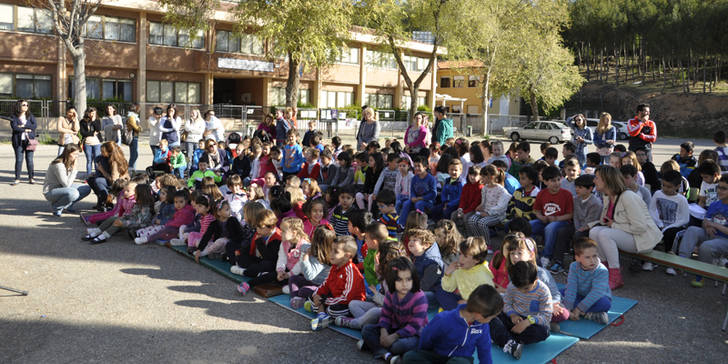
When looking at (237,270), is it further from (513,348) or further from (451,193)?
(451,193)

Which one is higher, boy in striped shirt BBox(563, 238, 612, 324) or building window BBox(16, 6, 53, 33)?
building window BBox(16, 6, 53, 33)

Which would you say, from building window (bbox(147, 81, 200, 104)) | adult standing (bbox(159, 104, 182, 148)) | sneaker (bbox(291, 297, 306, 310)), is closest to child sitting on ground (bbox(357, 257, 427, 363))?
sneaker (bbox(291, 297, 306, 310))

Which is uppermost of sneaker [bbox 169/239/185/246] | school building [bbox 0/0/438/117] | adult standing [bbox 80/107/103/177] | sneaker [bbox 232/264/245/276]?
school building [bbox 0/0/438/117]

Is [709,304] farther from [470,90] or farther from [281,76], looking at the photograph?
[470,90]

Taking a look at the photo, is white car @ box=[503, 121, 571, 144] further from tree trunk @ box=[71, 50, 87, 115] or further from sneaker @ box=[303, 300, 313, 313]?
sneaker @ box=[303, 300, 313, 313]

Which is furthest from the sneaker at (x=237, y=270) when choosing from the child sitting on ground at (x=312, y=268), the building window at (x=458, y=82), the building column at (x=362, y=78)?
the building window at (x=458, y=82)

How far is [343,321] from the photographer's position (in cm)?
536

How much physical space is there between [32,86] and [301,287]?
3192cm

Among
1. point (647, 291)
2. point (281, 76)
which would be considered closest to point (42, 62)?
point (281, 76)

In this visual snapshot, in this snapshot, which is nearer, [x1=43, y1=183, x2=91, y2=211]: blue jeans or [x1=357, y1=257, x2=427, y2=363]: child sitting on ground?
[x1=357, y1=257, x2=427, y2=363]: child sitting on ground

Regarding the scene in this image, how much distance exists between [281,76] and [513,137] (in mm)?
17071

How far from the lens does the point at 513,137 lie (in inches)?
1567

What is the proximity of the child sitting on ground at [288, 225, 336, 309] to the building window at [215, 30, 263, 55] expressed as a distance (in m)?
32.7

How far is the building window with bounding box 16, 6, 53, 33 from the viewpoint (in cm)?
3070
